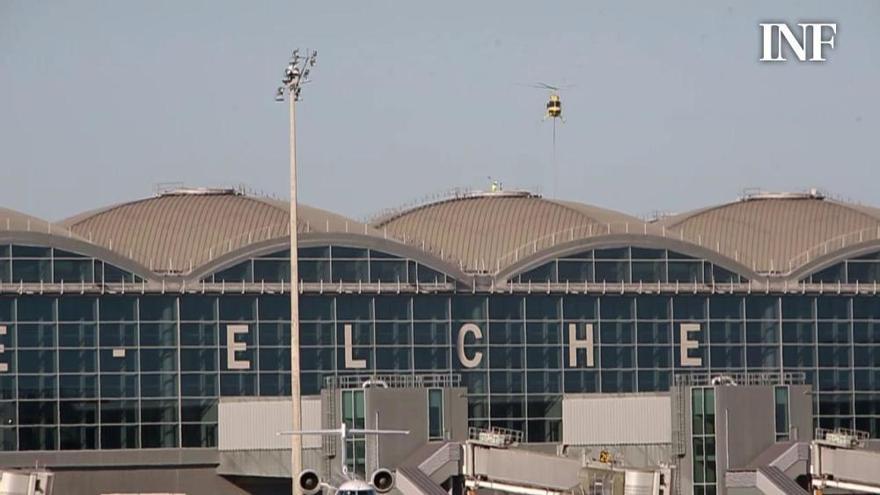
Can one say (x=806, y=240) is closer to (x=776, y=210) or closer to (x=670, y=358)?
(x=776, y=210)

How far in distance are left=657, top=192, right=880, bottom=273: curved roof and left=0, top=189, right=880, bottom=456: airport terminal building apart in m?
0.56

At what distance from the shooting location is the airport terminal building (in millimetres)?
138375

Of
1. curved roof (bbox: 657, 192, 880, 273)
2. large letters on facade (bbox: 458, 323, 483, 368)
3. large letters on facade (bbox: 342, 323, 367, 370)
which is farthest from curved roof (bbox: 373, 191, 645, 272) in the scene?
large letters on facade (bbox: 342, 323, 367, 370)

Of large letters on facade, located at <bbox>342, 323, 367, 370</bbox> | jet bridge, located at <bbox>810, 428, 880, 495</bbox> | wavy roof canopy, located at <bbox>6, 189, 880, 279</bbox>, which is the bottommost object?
jet bridge, located at <bbox>810, 428, 880, 495</bbox>

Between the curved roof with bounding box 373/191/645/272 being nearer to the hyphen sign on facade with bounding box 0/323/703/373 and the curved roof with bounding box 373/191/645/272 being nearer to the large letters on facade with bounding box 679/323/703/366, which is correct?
the hyphen sign on facade with bounding box 0/323/703/373

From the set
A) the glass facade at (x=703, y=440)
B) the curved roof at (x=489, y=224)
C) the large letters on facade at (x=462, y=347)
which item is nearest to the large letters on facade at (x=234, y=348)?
the large letters on facade at (x=462, y=347)

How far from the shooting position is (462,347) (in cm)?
14500

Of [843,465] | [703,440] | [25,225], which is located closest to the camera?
[843,465]

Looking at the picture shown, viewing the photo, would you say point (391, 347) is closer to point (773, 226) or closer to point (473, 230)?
point (473, 230)

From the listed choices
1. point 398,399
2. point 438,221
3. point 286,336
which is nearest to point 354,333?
point 286,336

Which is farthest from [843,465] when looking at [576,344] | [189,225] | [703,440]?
[189,225]

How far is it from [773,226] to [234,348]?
37.8 metres

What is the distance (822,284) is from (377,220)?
2963 centimetres

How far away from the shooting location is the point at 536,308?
5743 inches
